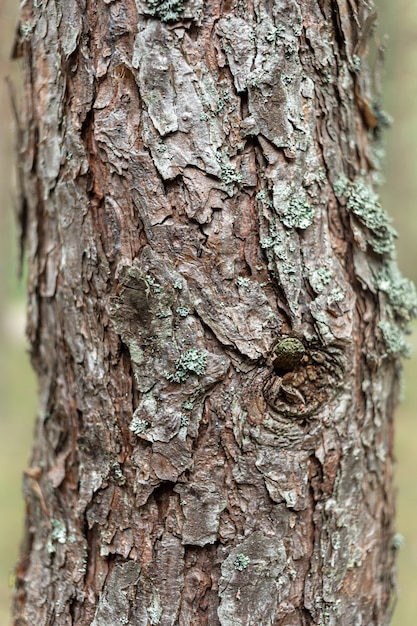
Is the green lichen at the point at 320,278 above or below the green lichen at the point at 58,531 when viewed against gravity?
above

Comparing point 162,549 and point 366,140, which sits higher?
point 366,140

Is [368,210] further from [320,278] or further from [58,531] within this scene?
[58,531]

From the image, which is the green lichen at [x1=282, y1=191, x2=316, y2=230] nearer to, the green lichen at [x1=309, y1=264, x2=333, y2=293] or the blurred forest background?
the green lichen at [x1=309, y1=264, x2=333, y2=293]

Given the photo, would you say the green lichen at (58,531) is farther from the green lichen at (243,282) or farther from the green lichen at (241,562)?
the green lichen at (243,282)

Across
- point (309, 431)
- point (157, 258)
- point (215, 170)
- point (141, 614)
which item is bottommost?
point (141, 614)

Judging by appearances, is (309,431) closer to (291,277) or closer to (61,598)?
(291,277)

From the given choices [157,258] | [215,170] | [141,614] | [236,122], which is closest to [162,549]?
[141,614]

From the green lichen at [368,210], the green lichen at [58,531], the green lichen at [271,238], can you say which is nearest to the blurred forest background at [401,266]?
the green lichen at [368,210]
